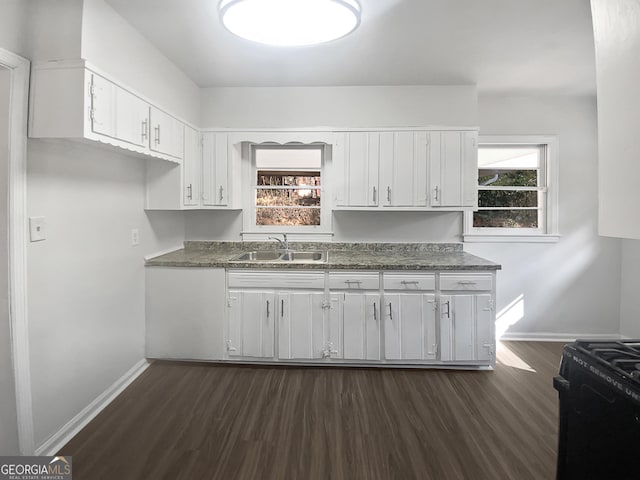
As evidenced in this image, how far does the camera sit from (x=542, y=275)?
3596mm

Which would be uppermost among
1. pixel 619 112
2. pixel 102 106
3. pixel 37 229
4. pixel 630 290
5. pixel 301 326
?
pixel 102 106

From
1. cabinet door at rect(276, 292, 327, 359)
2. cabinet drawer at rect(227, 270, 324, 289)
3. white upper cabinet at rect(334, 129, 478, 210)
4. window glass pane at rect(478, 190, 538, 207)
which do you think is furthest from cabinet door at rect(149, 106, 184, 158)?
window glass pane at rect(478, 190, 538, 207)

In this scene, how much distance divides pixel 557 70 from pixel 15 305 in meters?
4.20

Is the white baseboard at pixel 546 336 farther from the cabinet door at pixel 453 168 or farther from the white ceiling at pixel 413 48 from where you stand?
the white ceiling at pixel 413 48

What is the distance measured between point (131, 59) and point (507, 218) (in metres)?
3.70

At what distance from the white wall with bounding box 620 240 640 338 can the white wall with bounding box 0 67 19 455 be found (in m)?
4.93

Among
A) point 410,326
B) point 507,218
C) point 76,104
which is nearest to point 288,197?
point 410,326

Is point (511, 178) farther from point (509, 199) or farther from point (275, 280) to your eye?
point (275, 280)

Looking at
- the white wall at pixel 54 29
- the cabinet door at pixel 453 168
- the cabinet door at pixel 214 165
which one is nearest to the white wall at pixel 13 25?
the white wall at pixel 54 29

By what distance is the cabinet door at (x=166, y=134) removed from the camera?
8.13 feet

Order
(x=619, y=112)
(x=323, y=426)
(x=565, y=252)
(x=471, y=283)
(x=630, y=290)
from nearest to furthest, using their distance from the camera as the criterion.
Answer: (x=619, y=112)
(x=323, y=426)
(x=471, y=283)
(x=630, y=290)
(x=565, y=252)

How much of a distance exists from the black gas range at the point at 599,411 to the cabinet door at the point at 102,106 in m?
2.37

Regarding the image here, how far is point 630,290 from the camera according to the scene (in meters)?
3.45

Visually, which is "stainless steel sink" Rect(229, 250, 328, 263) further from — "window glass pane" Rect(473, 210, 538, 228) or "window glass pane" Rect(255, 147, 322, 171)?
"window glass pane" Rect(473, 210, 538, 228)
